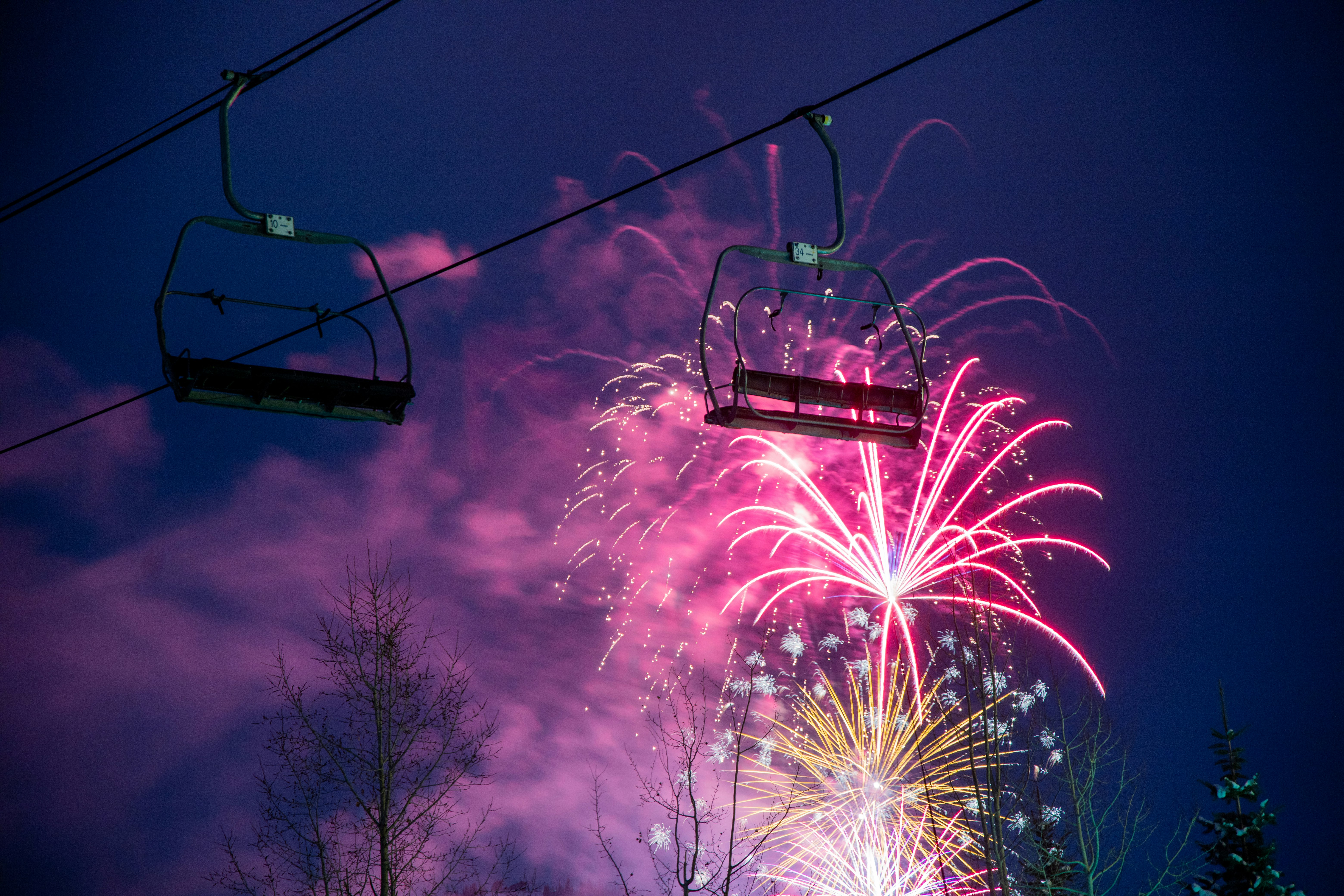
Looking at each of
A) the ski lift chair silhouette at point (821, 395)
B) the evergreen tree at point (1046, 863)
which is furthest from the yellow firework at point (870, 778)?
the ski lift chair silhouette at point (821, 395)

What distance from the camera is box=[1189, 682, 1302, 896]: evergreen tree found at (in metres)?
21.6

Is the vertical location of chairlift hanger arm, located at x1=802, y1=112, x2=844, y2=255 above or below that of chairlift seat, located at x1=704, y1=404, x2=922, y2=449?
above

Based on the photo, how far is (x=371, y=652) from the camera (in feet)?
51.8

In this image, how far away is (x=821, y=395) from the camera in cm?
673

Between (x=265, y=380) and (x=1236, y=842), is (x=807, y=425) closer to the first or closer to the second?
(x=265, y=380)

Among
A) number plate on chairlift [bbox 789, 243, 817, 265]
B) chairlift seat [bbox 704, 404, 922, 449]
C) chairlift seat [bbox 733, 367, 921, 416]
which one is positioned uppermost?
number plate on chairlift [bbox 789, 243, 817, 265]

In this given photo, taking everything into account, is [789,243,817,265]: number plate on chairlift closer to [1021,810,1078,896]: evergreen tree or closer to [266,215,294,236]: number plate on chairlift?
[266,215,294,236]: number plate on chairlift

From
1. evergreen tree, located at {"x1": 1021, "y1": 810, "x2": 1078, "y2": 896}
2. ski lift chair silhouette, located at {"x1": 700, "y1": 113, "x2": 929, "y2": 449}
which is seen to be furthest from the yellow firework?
ski lift chair silhouette, located at {"x1": 700, "y1": 113, "x2": 929, "y2": 449}

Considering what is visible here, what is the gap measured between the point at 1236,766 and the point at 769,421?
68.5 ft

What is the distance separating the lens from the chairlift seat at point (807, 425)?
632cm

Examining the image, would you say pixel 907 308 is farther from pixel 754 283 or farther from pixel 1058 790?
pixel 754 283

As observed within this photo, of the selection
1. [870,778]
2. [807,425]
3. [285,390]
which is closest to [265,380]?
[285,390]

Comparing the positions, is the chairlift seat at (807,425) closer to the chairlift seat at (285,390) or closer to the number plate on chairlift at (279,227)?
the chairlift seat at (285,390)

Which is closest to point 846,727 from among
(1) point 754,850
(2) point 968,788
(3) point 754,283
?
(2) point 968,788
